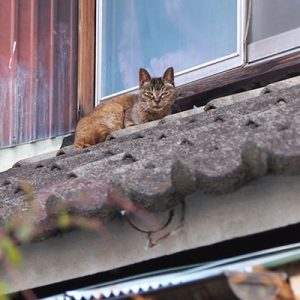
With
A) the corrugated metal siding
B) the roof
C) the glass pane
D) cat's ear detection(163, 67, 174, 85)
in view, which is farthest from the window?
the corrugated metal siding

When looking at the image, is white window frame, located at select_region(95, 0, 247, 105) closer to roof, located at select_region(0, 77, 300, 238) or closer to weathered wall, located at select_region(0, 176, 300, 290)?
roof, located at select_region(0, 77, 300, 238)

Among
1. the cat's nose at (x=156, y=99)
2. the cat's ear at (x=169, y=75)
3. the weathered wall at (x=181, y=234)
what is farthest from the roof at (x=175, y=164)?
the cat's nose at (x=156, y=99)

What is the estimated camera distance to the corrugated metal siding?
5.73 metres

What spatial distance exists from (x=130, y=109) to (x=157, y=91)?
23cm

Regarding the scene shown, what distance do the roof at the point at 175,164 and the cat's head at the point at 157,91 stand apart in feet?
4.03

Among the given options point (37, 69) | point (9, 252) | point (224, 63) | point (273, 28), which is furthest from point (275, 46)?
point (9, 252)

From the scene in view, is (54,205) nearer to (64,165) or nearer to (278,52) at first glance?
(64,165)

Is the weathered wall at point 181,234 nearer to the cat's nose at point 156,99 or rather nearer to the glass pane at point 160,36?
the glass pane at point 160,36

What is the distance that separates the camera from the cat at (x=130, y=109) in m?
5.32

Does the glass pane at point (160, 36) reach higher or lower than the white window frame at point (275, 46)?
higher

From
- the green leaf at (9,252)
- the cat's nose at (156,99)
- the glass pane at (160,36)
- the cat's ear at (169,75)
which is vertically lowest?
the green leaf at (9,252)

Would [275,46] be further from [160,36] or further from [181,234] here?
[181,234]

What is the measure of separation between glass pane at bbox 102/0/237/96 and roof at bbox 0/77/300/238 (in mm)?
846

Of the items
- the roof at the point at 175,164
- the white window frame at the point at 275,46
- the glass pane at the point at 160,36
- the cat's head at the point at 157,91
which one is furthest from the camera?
the cat's head at the point at 157,91
